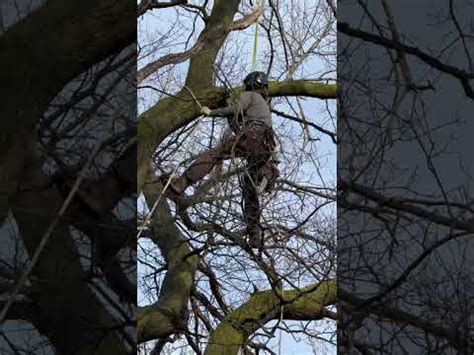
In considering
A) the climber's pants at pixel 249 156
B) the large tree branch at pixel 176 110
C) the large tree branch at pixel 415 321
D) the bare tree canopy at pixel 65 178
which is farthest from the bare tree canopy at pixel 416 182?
the large tree branch at pixel 176 110

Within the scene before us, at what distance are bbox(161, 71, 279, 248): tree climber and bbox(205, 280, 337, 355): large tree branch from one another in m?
0.23

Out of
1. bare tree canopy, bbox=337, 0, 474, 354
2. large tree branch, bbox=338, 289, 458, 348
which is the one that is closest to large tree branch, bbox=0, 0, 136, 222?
bare tree canopy, bbox=337, 0, 474, 354

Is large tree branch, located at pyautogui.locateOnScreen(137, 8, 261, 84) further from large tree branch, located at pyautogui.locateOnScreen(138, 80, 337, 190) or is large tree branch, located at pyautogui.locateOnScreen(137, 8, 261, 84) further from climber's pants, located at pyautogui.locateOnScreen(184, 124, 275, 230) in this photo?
climber's pants, located at pyautogui.locateOnScreen(184, 124, 275, 230)

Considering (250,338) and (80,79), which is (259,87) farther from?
(80,79)

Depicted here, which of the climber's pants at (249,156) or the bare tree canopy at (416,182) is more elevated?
the climber's pants at (249,156)

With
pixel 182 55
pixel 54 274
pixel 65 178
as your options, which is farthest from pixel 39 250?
pixel 182 55

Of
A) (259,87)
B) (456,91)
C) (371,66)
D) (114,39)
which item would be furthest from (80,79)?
(259,87)

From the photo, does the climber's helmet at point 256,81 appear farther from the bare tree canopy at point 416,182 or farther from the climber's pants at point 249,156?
the bare tree canopy at point 416,182

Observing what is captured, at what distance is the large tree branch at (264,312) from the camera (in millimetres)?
4137

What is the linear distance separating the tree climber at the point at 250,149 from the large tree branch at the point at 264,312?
226mm

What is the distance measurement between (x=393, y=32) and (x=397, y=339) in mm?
715

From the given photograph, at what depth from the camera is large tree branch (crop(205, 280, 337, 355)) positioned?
4137 millimetres

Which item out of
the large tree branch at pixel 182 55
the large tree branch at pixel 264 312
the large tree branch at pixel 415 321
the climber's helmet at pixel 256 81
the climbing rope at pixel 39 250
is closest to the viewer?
the climbing rope at pixel 39 250

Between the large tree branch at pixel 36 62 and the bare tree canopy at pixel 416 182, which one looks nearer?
the large tree branch at pixel 36 62
